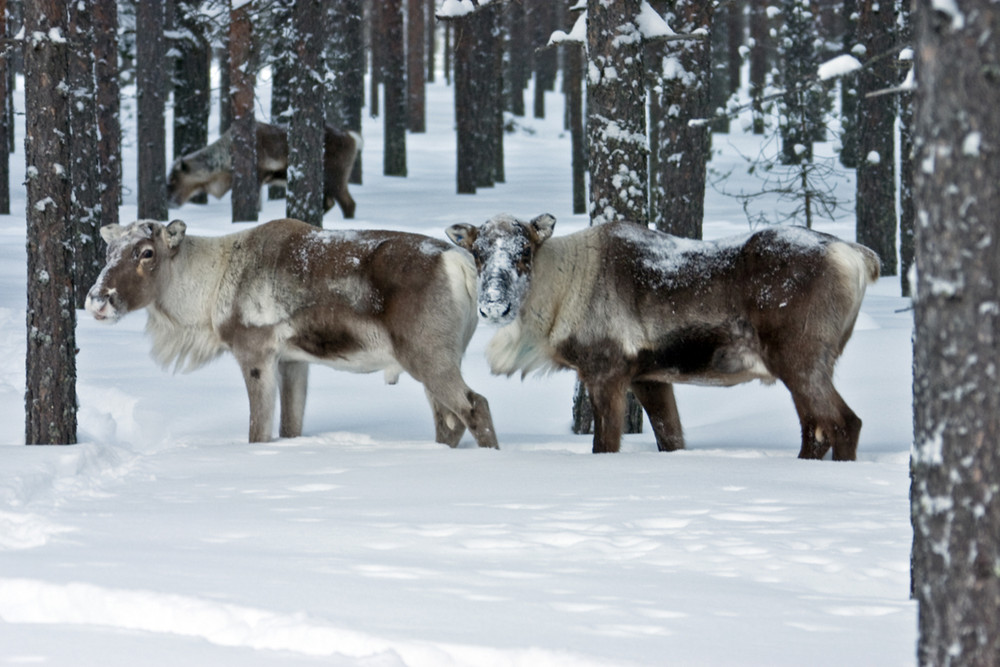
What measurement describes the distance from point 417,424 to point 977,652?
6574 millimetres

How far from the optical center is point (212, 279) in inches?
320

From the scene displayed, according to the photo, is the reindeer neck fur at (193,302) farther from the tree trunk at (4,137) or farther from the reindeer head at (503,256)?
the tree trunk at (4,137)

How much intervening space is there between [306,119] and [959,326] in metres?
11.5

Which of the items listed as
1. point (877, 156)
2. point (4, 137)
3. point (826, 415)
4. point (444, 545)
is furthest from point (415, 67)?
point (444, 545)

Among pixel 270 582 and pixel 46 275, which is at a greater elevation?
pixel 46 275

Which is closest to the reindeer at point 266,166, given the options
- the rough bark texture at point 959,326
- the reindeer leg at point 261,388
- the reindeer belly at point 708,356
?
the reindeer leg at point 261,388

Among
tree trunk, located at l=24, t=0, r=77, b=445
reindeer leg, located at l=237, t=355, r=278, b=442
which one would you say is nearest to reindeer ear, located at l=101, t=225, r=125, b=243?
tree trunk, located at l=24, t=0, r=77, b=445

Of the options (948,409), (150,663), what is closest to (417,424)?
(150,663)

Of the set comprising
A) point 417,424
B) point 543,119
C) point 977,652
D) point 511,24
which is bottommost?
point 417,424

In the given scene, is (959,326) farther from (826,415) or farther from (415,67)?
(415,67)

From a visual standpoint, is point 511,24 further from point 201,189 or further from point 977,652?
point 977,652

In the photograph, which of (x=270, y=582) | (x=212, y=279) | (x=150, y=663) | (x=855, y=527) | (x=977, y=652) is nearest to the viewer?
(x=977, y=652)

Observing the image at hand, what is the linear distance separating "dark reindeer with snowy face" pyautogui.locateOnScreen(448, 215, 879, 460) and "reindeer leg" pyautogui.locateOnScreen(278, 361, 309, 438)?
61.7 inches

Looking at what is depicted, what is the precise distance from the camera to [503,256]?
718cm
